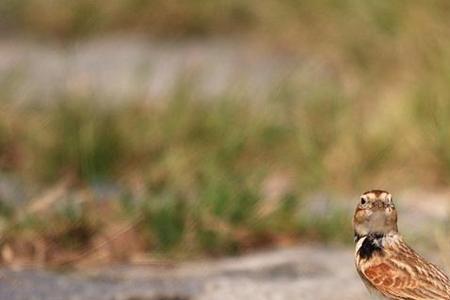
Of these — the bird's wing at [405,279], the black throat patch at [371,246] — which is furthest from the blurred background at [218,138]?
the bird's wing at [405,279]

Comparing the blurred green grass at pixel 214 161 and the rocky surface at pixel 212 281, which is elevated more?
the blurred green grass at pixel 214 161

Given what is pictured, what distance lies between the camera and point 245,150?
29.1 feet

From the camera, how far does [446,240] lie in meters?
6.56

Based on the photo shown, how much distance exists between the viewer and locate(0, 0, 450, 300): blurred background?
690 cm

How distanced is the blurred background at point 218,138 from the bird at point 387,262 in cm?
94

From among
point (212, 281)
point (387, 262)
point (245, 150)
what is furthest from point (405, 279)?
point (245, 150)

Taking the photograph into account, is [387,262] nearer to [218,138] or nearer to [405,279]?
[405,279]

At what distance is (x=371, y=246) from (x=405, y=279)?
22cm

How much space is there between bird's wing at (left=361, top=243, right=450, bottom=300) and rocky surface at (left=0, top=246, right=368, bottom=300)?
1029 mm

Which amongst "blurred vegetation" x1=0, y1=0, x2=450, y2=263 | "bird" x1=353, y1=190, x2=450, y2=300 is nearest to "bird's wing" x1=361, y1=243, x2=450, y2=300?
"bird" x1=353, y1=190, x2=450, y2=300

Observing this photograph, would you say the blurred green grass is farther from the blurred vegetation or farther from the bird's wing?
the bird's wing

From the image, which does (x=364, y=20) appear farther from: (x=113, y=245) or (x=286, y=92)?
(x=113, y=245)

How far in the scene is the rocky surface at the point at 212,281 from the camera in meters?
6.08

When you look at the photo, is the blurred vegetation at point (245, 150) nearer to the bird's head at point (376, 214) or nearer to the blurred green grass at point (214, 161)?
the blurred green grass at point (214, 161)
